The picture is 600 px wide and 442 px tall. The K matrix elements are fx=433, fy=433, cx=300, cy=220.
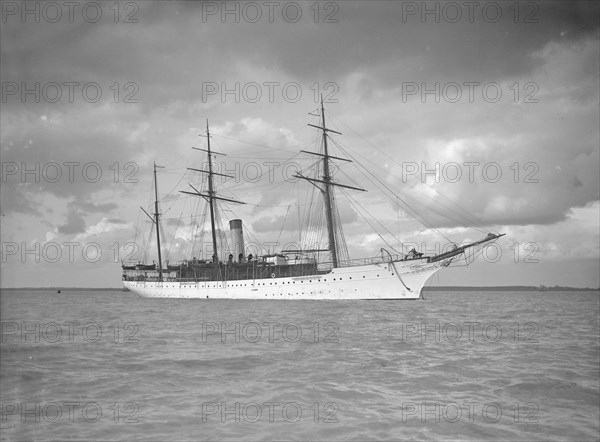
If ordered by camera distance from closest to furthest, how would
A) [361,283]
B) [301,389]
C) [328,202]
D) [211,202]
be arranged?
[301,389] < [361,283] < [328,202] < [211,202]

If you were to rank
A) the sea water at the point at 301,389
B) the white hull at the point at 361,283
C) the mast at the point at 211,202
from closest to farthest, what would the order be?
the sea water at the point at 301,389
the white hull at the point at 361,283
the mast at the point at 211,202

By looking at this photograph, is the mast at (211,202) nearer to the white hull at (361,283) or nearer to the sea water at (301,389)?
the white hull at (361,283)

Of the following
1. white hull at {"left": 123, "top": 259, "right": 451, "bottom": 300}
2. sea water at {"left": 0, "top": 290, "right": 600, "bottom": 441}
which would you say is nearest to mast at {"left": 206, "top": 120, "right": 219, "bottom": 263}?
white hull at {"left": 123, "top": 259, "right": 451, "bottom": 300}

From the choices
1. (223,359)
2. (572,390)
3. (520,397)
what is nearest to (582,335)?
(572,390)

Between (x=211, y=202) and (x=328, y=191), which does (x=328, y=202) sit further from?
(x=211, y=202)

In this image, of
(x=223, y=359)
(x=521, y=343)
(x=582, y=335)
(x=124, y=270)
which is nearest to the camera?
(x=223, y=359)

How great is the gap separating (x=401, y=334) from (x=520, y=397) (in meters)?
8.18

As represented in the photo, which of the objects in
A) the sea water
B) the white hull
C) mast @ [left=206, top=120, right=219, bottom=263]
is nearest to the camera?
the sea water

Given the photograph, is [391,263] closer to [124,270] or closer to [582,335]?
[582,335]

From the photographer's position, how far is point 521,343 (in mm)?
14344

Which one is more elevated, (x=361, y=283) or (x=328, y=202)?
(x=328, y=202)

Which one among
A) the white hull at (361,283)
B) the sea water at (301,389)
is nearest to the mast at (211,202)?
the white hull at (361,283)

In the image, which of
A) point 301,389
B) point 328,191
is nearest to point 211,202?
point 328,191

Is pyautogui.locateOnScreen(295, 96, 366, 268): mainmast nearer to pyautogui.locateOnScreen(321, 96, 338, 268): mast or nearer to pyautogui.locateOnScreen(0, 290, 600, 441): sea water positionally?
pyautogui.locateOnScreen(321, 96, 338, 268): mast
